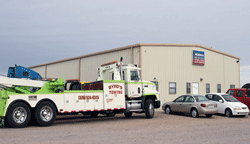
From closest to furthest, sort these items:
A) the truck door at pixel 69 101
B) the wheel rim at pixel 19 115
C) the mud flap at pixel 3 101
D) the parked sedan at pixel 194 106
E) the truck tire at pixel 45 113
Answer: the mud flap at pixel 3 101 < the wheel rim at pixel 19 115 < the truck tire at pixel 45 113 < the truck door at pixel 69 101 < the parked sedan at pixel 194 106

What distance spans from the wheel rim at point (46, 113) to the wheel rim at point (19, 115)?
2.52 feet

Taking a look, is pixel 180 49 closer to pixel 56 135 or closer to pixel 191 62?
pixel 191 62

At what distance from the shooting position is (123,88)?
15.6m

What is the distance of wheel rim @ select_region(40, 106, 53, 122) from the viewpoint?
40.7ft

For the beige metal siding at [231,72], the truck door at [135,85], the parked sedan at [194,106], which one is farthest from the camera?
the beige metal siding at [231,72]

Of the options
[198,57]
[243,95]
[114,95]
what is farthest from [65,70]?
[243,95]

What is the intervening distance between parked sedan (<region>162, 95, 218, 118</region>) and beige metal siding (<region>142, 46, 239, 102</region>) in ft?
19.7

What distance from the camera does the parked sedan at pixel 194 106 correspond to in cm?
1716

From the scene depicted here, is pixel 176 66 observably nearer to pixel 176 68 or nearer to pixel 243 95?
pixel 176 68

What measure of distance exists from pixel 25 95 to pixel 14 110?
2.61 feet

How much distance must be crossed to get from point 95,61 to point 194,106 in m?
15.4

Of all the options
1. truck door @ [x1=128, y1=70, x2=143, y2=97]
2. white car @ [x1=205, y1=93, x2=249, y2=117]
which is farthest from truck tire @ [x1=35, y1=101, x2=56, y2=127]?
white car @ [x1=205, y1=93, x2=249, y2=117]

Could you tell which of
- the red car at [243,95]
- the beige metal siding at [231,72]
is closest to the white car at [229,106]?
the red car at [243,95]

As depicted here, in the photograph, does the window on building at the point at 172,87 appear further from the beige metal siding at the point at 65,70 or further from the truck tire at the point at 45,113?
the truck tire at the point at 45,113
